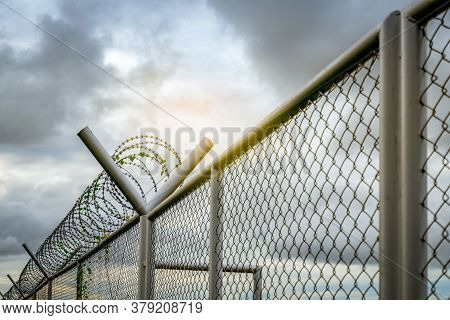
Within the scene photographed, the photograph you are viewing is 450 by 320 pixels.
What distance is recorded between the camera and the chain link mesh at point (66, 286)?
806cm

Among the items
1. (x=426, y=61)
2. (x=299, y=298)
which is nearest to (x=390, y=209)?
(x=426, y=61)

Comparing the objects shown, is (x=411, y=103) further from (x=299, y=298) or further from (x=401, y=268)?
(x=299, y=298)

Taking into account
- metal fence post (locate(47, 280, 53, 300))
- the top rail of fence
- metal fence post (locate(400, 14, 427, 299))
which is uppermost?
metal fence post (locate(47, 280, 53, 300))

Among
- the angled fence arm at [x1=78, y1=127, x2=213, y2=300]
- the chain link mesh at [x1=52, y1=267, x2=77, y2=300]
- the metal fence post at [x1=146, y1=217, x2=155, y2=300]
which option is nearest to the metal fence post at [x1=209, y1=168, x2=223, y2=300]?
the angled fence arm at [x1=78, y1=127, x2=213, y2=300]

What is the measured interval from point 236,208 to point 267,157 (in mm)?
424

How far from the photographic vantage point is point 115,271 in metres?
5.52

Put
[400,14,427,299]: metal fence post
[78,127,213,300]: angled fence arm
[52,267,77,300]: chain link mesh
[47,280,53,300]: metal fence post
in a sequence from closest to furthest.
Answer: [400,14,427,299]: metal fence post → [78,127,213,300]: angled fence arm → [52,267,77,300]: chain link mesh → [47,280,53,300]: metal fence post

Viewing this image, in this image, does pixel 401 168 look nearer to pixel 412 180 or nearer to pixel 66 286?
pixel 412 180

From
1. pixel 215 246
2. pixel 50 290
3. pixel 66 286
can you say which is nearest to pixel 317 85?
pixel 215 246

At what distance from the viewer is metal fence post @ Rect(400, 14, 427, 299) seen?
63.5 inches

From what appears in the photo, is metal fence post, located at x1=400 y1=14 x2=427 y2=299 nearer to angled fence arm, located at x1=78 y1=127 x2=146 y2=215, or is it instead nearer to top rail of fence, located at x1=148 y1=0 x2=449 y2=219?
top rail of fence, located at x1=148 y1=0 x2=449 y2=219

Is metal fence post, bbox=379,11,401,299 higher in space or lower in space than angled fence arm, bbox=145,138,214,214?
lower

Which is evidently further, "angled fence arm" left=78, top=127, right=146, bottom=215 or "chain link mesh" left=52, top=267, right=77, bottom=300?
"chain link mesh" left=52, top=267, right=77, bottom=300
